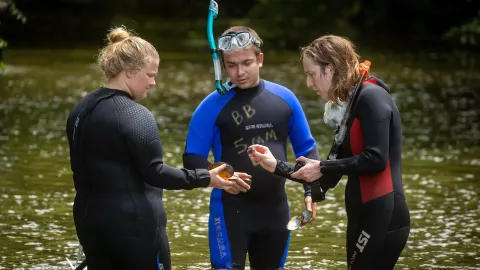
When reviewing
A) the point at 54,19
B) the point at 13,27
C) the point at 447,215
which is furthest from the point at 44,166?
the point at 54,19

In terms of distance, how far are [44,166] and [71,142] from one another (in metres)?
8.11

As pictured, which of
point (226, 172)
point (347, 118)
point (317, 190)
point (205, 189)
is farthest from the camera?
point (205, 189)

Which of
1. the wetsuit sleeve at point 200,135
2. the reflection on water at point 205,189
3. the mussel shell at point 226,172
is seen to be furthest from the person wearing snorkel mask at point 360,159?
the reflection on water at point 205,189

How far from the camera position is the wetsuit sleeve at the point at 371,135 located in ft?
17.6

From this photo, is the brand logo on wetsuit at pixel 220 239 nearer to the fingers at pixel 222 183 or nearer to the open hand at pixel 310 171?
the fingers at pixel 222 183

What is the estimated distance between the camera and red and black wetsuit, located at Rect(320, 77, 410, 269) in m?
5.38

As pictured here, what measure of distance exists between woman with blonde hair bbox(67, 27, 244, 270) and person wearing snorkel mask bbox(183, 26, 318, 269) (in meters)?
1.16

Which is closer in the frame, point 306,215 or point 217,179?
point 217,179

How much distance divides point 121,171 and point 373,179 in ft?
4.25

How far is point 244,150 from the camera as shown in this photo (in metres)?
6.50

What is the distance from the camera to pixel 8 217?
10430 mm

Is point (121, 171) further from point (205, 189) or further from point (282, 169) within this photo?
point (205, 189)

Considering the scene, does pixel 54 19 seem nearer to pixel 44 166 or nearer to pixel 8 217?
pixel 44 166

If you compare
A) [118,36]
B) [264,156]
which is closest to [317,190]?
[264,156]
